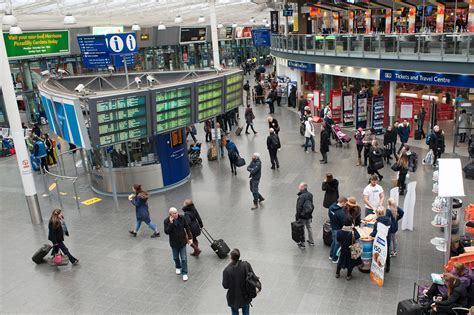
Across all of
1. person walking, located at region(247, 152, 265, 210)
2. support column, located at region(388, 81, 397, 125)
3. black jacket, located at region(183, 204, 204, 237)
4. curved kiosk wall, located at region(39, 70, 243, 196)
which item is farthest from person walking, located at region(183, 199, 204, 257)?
support column, located at region(388, 81, 397, 125)

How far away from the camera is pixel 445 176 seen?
8039 millimetres

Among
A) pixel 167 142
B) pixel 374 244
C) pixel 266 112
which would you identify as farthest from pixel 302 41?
pixel 374 244

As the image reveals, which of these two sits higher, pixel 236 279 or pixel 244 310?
pixel 236 279

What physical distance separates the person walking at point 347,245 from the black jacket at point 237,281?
248cm

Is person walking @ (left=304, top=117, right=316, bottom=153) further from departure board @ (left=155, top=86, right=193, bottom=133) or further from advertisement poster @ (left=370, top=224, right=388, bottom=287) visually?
advertisement poster @ (left=370, top=224, right=388, bottom=287)

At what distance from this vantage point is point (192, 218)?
34.3ft

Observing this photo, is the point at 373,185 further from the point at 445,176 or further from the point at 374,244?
the point at 445,176

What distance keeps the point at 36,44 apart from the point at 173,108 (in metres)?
13.1

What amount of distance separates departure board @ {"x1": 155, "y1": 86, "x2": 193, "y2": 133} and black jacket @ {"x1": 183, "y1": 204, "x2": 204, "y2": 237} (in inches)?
189

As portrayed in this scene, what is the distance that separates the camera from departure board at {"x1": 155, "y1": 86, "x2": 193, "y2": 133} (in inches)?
567

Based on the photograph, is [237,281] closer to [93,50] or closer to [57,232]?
[57,232]

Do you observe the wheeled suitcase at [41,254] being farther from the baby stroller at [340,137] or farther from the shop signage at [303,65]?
the shop signage at [303,65]

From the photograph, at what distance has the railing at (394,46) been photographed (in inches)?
647

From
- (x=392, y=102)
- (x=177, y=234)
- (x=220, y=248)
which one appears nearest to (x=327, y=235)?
(x=220, y=248)
